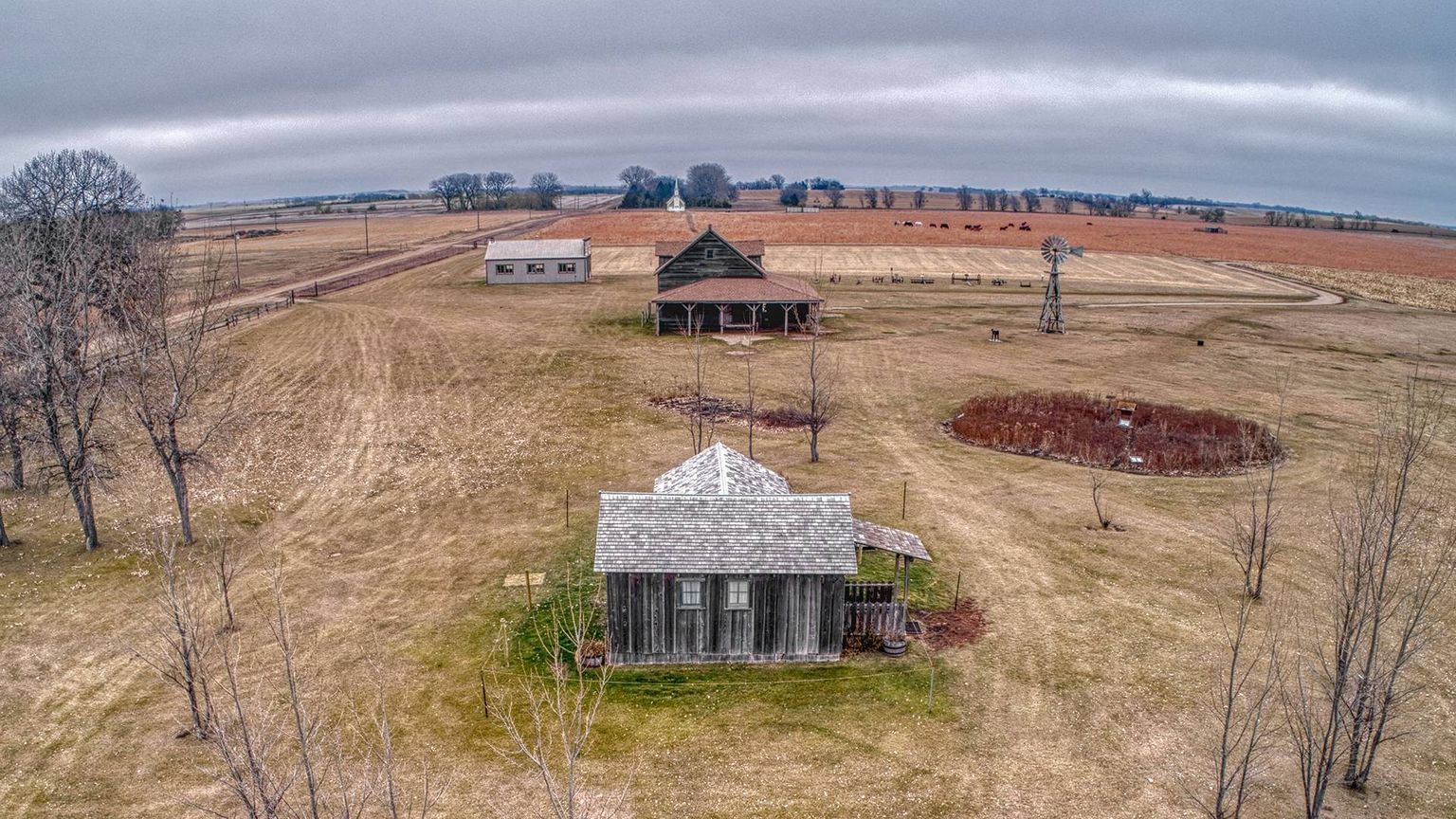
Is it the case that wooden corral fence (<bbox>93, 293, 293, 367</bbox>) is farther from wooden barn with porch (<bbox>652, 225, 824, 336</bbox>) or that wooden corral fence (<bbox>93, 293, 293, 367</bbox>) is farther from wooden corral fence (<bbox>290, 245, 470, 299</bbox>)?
wooden barn with porch (<bbox>652, 225, 824, 336</bbox>)

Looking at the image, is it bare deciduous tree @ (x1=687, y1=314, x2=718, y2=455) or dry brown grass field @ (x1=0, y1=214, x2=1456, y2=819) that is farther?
bare deciduous tree @ (x1=687, y1=314, x2=718, y2=455)

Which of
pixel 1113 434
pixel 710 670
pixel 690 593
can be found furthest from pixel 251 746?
pixel 1113 434

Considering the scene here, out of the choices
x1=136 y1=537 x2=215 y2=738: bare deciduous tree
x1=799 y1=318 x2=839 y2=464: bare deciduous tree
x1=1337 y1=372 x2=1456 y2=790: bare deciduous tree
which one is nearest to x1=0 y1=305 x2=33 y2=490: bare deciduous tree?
x1=136 y1=537 x2=215 y2=738: bare deciduous tree

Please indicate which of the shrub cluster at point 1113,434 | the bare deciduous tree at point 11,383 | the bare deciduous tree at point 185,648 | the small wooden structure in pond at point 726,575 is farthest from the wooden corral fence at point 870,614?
the bare deciduous tree at point 11,383

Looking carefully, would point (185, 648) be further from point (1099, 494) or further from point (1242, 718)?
point (1099, 494)

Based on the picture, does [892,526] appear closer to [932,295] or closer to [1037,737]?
[1037,737]

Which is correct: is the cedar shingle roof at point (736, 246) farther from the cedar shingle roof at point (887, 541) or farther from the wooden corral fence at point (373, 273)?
the cedar shingle roof at point (887, 541)
